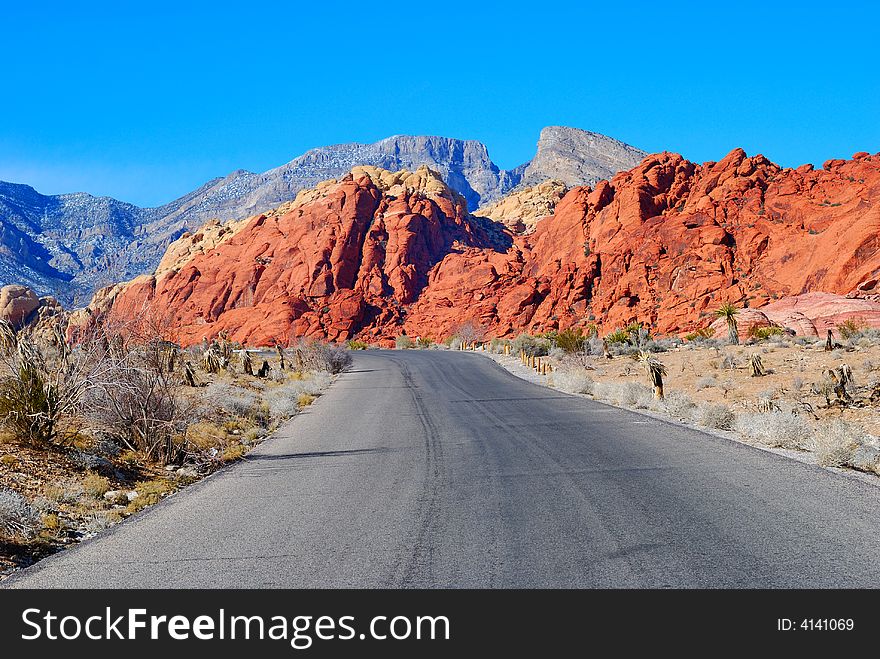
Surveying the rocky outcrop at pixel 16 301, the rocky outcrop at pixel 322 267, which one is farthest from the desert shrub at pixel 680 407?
the rocky outcrop at pixel 322 267

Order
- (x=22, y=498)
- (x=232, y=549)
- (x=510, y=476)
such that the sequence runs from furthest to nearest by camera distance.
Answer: (x=510, y=476) < (x=22, y=498) < (x=232, y=549)

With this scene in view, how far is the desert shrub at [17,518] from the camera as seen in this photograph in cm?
693

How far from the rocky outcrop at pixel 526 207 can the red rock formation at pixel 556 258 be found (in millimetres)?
16947

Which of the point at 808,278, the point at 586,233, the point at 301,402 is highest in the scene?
the point at 586,233

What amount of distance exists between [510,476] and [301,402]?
13988mm

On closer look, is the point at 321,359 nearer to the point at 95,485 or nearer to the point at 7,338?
the point at 7,338

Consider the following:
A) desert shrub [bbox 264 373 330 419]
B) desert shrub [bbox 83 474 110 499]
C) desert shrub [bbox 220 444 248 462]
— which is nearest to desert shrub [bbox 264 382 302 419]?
desert shrub [bbox 264 373 330 419]

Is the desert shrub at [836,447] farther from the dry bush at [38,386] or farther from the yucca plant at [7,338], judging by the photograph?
the yucca plant at [7,338]

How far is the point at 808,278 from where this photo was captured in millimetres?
63094

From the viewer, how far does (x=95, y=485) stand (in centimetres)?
910

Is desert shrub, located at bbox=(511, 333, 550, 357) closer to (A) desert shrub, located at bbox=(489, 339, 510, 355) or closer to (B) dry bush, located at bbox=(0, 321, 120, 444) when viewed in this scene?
(A) desert shrub, located at bbox=(489, 339, 510, 355)

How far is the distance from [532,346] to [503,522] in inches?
1761
